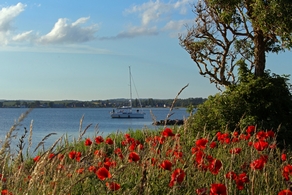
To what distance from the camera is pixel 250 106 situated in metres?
9.22

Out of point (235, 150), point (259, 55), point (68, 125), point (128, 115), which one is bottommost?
point (68, 125)

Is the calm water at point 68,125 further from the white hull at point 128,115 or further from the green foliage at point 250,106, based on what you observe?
the white hull at point 128,115

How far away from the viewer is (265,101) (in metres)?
9.35

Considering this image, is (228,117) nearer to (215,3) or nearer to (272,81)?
(272,81)

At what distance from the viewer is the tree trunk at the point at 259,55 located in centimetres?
1076

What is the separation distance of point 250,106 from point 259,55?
2.15 meters

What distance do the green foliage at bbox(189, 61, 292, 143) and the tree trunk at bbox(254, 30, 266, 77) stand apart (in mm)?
871

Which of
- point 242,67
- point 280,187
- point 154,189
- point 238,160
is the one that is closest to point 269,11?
point 242,67

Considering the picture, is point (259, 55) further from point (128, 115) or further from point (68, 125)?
point (128, 115)

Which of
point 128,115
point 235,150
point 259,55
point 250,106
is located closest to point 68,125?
point 128,115

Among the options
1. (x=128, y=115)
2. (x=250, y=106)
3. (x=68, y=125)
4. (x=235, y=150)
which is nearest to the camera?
(x=235, y=150)

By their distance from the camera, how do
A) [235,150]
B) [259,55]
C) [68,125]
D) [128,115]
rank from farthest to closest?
1. [128,115]
2. [68,125]
3. [259,55]
4. [235,150]

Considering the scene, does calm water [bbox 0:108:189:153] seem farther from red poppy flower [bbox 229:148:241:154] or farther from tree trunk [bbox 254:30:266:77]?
tree trunk [bbox 254:30:266:77]

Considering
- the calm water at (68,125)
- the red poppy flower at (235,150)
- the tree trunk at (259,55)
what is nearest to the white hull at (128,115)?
the calm water at (68,125)
